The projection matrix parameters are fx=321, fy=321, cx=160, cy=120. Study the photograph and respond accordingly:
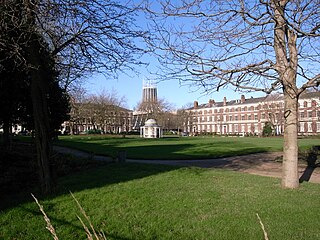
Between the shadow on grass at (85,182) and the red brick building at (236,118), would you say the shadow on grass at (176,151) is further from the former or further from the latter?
the red brick building at (236,118)

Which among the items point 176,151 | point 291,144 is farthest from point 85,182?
point 176,151

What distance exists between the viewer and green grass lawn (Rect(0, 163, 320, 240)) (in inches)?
203

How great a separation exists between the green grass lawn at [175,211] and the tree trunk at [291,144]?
1.22ft

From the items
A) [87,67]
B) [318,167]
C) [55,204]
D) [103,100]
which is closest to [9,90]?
[87,67]

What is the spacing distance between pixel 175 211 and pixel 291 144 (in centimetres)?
396

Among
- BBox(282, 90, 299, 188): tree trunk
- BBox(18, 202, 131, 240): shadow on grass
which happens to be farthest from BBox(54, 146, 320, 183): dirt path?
BBox(18, 202, 131, 240): shadow on grass

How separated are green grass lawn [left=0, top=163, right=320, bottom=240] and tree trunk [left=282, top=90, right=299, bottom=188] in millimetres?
373

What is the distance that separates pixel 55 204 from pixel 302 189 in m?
6.16

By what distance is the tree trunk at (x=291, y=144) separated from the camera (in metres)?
8.41

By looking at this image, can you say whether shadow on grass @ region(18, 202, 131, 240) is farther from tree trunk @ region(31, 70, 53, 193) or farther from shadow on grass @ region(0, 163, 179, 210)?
tree trunk @ region(31, 70, 53, 193)

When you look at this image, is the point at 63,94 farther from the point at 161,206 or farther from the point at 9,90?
the point at 161,206

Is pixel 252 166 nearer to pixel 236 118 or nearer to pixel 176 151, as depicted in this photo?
pixel 176 151

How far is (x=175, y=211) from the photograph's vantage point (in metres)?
6.32

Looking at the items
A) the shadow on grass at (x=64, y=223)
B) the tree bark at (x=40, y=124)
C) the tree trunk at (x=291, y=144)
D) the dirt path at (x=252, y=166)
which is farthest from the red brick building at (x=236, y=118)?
the shadow on grass at (x=64, y=223)
